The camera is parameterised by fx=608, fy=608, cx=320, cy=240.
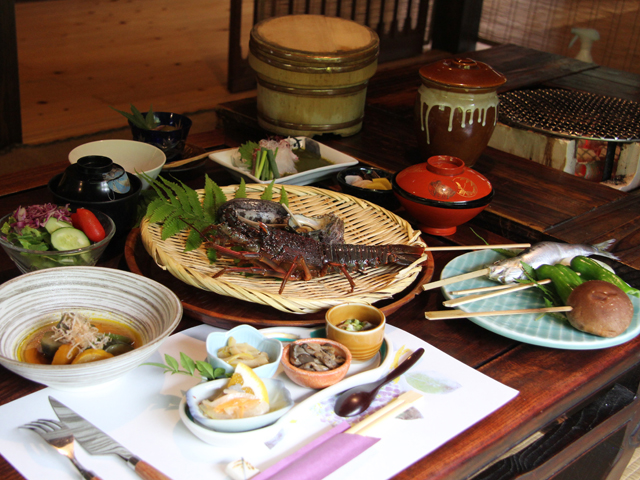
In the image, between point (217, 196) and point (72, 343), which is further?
point (217, 196)

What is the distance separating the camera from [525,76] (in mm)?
3352

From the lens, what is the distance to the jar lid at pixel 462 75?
6.56ft

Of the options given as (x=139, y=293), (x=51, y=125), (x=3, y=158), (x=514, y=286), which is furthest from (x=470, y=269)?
(x=51, y=125)

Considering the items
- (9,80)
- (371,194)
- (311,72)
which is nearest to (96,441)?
(371,194)

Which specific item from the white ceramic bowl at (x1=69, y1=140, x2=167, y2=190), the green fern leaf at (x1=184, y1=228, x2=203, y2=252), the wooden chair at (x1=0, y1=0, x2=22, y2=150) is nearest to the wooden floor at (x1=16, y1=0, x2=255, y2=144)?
the wooden chair at (x1=0, y1=0, x2=22, y2=150)

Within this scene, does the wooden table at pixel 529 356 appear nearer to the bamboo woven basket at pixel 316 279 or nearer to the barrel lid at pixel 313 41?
the bamboo woven basket at pixel 316 279

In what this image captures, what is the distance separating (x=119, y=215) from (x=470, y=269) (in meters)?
0.96

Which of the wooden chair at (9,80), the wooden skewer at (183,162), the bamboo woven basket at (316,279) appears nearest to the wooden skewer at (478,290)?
the bamboo woven basket at (316,279)

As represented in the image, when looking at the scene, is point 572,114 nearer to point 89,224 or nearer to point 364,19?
point 89,224

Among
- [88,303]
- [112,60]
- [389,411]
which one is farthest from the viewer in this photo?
[112,60]

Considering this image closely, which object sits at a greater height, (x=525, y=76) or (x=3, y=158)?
(x=525, y=76)

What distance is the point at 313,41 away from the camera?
2.35 meters

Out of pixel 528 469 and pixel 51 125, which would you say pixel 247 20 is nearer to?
pixel 51 125

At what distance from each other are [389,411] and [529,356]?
0.42 meters
